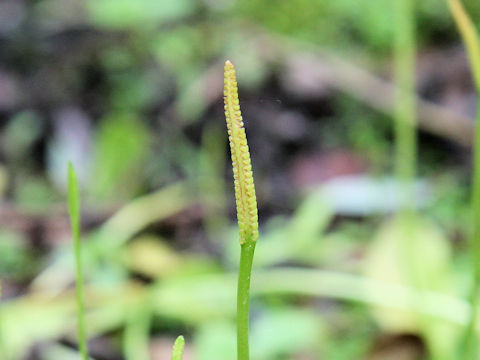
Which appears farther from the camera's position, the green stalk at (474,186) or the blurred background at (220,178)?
the blurred background at (220,178)

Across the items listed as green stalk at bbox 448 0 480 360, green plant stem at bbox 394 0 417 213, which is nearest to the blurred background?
green plant stem at bbox 394 0 417 213

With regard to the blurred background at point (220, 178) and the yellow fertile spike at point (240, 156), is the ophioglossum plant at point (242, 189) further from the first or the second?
the blurred background at point (220, 178)

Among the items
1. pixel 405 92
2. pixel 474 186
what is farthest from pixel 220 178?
pixel 474 186

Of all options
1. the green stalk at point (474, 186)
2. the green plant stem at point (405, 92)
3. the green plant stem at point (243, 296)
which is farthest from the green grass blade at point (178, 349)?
the green plant stem at point (405, 92)

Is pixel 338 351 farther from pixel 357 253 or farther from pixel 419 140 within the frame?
pixel 419 140

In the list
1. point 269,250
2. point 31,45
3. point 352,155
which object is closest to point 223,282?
point 269,250

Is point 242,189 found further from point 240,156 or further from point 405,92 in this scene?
point 405,92

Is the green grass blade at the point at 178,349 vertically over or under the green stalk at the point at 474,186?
under

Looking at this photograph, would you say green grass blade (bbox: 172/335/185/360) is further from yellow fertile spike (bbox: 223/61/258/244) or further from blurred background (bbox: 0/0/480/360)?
blurred background (bbox: 0/0/480/360)
